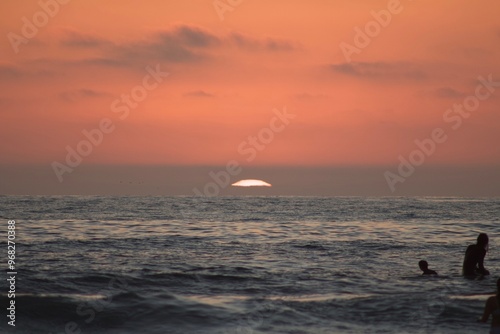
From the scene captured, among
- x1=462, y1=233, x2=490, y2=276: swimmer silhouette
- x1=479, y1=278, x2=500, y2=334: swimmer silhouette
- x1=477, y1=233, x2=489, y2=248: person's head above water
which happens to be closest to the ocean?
x1=462, y1=233, x2=490, y2=276: swimmer silhouette

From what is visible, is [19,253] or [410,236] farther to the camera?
[410,236]

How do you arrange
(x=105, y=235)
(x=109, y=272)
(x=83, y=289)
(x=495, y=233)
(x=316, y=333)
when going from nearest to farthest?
(x=316, y=333) < (x=83, y=289) < (x=109, y=272) < (x=105, y=235) < (x=495, y=233)

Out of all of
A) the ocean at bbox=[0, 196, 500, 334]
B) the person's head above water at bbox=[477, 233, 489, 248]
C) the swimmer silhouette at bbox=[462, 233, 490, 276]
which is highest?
the person's head above water at bbox=[477, 233, 489, 248]

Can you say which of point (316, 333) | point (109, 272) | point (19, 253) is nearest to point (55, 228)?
point (19, 253)

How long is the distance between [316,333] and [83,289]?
371 inches

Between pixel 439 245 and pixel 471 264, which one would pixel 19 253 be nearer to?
pixel 471 264

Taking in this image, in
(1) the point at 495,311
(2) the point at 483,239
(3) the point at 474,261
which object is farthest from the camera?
(3) the point at 474,261

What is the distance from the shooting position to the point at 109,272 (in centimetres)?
2288

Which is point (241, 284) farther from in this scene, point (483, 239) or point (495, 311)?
point (495, 311)

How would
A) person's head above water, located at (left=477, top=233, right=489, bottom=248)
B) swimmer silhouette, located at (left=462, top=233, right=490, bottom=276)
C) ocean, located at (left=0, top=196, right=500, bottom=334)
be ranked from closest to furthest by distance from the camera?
ocean, located at (left=0, top=196, right=500, bottom=334) < person's head above water, located at (left=477, top=233, right=489, bottom=248) < swimmer silhouette, located at (left=462, top=233, right=490, bottom=276)

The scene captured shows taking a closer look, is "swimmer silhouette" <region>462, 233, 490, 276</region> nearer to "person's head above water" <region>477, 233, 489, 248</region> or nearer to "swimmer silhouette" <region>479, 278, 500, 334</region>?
"person's head above water" <region>477, 233, 489, 248</region>

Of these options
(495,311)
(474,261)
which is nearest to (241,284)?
(474,261)

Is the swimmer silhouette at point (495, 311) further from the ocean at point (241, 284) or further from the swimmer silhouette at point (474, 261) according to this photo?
the swimmer silhouette at point (474, 261)

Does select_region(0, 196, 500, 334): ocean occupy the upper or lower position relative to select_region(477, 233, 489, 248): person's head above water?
lower
